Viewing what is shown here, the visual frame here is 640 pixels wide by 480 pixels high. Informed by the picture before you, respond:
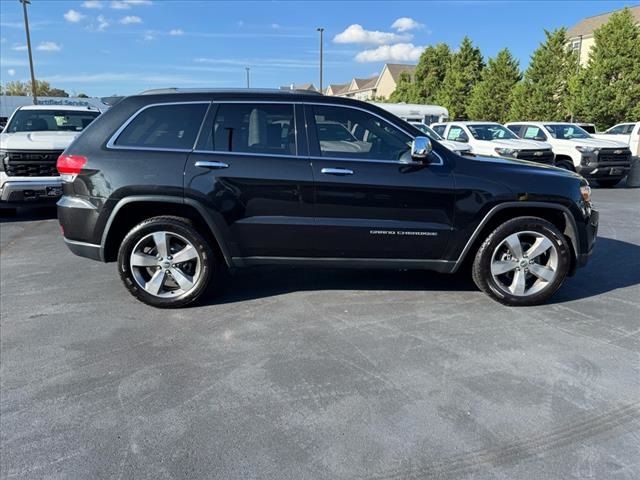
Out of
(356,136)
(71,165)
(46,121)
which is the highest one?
(46,121)

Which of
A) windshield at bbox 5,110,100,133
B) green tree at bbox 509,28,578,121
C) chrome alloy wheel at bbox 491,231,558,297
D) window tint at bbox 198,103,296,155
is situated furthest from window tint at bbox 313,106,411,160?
green tree at bbox 509,28,578,121

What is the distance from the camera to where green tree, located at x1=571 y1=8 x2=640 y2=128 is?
24.6 m

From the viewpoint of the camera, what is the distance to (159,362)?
3.35 metres

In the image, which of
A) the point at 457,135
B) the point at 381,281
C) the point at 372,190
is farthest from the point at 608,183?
the point at 372,190

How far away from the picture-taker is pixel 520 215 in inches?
169

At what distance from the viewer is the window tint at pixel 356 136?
409 cm

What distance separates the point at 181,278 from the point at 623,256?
5251 mm

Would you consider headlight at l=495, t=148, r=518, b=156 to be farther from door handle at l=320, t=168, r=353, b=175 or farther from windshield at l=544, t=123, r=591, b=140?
door handle at l=320, t=168, r=353, b=175

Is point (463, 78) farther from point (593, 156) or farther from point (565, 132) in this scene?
point (593, 156)

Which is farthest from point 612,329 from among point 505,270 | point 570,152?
point 570,152

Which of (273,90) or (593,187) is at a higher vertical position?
(273,90)

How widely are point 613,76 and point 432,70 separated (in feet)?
56.5

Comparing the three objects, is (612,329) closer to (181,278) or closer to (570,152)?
(181,278)

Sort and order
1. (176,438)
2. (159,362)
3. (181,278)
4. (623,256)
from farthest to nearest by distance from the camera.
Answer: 1. (623,256)
2. (181,278)
3. (159,362)
4. (176,438)
